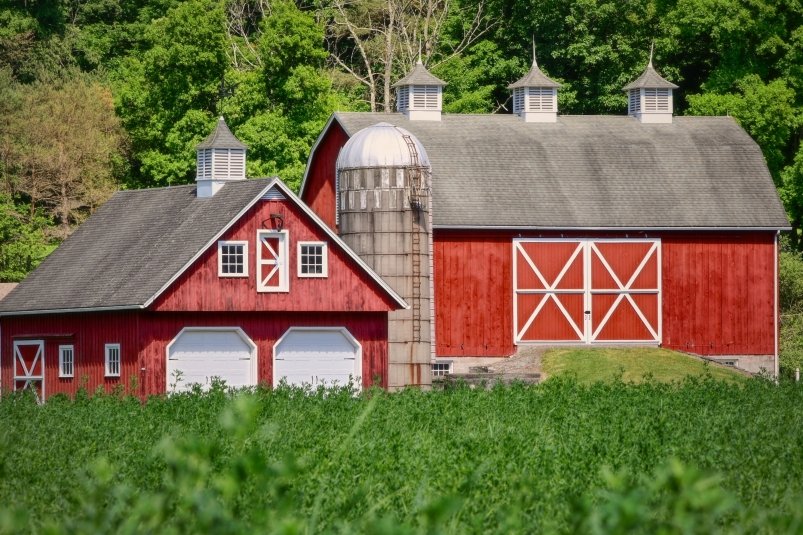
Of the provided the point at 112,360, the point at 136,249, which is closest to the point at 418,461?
the point at 112,360

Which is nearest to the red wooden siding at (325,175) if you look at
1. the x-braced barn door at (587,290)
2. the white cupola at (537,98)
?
the x-braced barn door at (587,290)

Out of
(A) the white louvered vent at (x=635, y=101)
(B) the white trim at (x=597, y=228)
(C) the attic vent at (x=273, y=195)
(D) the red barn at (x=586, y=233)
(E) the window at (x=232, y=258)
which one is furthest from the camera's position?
(A) the white louvered vent at (x=635, y=101)

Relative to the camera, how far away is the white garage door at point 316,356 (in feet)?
104

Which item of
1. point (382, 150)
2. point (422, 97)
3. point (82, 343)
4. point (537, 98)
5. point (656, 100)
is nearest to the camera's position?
point (82, 343)

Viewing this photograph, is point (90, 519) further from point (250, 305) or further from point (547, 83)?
point (547, 83)

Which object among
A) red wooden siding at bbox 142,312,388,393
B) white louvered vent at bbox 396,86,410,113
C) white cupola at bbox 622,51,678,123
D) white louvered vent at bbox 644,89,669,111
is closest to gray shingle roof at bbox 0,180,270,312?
red wooden siding at bbox 142,312,388,393

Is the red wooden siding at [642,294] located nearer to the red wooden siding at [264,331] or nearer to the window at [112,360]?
the red wooden siding at [264,331]

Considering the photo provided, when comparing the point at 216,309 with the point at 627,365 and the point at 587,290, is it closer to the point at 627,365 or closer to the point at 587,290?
the point at 627,365

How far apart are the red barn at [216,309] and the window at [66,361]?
0.10ft

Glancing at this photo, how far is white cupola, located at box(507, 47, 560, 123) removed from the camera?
1628 inches

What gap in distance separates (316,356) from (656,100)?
47.7 ft

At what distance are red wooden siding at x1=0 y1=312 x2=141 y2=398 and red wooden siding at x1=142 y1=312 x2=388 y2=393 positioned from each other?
30 cm

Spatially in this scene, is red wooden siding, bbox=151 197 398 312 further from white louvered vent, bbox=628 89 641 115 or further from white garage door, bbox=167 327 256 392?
white louvered vent, bbox=628 89 641 115

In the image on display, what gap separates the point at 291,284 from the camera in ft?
104
